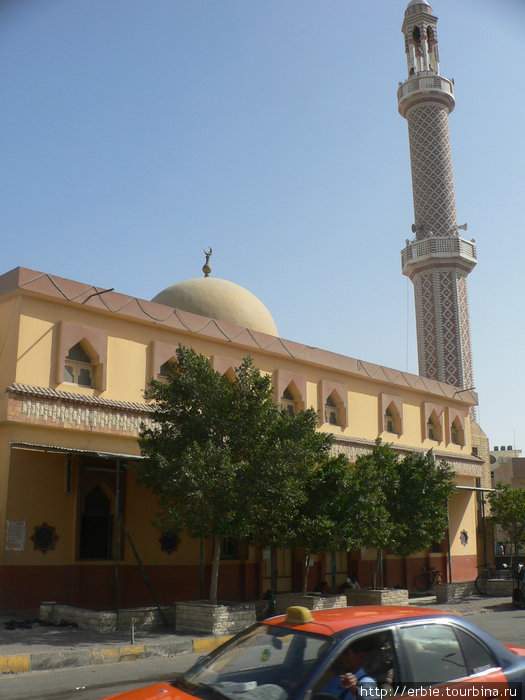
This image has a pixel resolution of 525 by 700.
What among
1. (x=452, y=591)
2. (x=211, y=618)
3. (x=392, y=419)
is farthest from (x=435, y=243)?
(x=211, y=618)

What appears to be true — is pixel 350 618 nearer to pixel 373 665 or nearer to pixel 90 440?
pixel 373 665

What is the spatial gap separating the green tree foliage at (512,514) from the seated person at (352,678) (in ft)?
65.5

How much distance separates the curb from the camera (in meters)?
10.1

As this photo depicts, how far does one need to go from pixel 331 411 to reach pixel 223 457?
961cm

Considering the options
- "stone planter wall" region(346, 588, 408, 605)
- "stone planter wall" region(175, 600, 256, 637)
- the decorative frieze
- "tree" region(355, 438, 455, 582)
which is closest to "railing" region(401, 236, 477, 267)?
"tree" region(355, 438, 455, 582)

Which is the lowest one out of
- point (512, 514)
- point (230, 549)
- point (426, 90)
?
point (230, 549)

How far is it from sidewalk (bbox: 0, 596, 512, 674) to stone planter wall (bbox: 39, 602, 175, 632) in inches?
7.1

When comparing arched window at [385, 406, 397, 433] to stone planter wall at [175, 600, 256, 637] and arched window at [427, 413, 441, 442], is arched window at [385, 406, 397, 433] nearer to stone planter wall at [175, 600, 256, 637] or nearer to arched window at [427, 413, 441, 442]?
arched window at [427, 413, 441, 442]

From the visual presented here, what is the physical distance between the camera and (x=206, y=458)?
43.4ft

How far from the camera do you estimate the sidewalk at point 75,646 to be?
33.8ft

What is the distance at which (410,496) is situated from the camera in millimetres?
19141

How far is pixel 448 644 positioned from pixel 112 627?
32.2ft

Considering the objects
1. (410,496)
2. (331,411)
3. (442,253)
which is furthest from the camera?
(442,253)

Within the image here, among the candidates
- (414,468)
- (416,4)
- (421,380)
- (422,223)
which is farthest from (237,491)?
(416,4)
